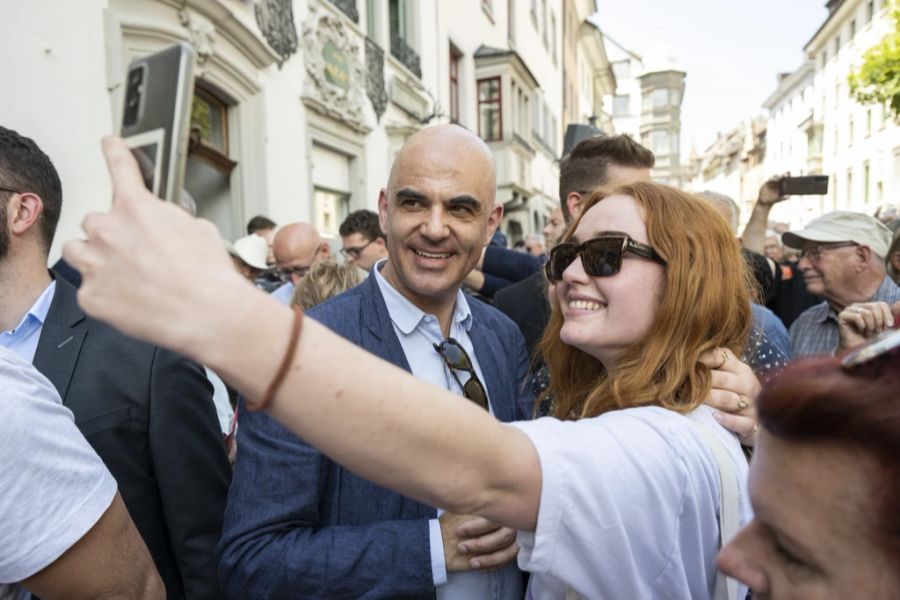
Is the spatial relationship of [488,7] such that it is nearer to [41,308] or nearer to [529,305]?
[529,305]

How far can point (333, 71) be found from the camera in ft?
30.0

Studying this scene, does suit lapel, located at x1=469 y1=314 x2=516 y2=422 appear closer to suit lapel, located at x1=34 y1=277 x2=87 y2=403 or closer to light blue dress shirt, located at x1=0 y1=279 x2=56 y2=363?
suit lapel, located at x1=34 y1=277 x2=87 y2=403

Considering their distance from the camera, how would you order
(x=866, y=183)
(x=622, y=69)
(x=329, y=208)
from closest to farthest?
(x=329, y=208)
(x=866, y=183)
(x=622, y=69)

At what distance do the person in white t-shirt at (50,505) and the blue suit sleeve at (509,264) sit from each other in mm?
2918

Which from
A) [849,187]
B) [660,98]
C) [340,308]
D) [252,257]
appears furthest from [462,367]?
[660,98]

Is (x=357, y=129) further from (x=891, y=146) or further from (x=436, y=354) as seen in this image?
(x=891, y=146)

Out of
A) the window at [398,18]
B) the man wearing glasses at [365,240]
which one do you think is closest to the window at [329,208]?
the window at [398,18]

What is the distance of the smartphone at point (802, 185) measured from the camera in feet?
14.6

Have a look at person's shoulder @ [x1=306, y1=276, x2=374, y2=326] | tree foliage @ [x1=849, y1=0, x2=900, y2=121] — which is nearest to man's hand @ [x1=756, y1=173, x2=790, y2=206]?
person's shoulder @ [x1=306, y1=276, x2=374, y2=326]

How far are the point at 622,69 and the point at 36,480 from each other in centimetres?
8564


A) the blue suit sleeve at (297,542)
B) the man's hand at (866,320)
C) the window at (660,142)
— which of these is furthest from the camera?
A: the window at (660,142)

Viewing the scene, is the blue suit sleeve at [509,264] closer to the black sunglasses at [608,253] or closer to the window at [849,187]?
the black sunglasses at [608,253]

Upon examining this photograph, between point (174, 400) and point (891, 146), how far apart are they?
35.9 metres

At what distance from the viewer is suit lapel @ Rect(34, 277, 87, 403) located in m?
1.83
